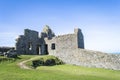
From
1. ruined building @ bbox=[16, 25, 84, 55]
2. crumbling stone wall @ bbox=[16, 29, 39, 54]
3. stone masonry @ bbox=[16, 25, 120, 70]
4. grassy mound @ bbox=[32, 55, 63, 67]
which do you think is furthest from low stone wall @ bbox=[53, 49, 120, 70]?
crumbling stone wall @ bbox=[16, 29, 39, 54]

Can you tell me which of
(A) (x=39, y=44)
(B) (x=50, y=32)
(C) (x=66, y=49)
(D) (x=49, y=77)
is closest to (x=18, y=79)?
(D) (x=49, y=77)

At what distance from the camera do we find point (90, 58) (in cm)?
3791

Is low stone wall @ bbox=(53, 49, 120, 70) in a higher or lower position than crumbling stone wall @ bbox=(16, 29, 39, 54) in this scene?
lower

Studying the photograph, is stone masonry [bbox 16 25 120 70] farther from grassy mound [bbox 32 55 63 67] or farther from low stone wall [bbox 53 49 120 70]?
grassy mound [bbox 32 55 63 67]

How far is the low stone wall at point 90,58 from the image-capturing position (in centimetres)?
3462

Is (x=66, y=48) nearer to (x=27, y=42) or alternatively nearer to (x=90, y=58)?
(x=90, y=58)

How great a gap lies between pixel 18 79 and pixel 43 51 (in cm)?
2892

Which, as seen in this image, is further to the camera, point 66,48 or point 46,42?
point 46,42

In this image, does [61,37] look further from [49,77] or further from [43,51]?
[49,77]

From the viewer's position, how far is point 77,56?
4056cm

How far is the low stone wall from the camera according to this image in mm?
34625

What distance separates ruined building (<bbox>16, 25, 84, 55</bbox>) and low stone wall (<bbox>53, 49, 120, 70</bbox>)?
137 cm

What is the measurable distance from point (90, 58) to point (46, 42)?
16356mm

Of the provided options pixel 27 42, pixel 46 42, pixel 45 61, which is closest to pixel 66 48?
pixel 45 61
